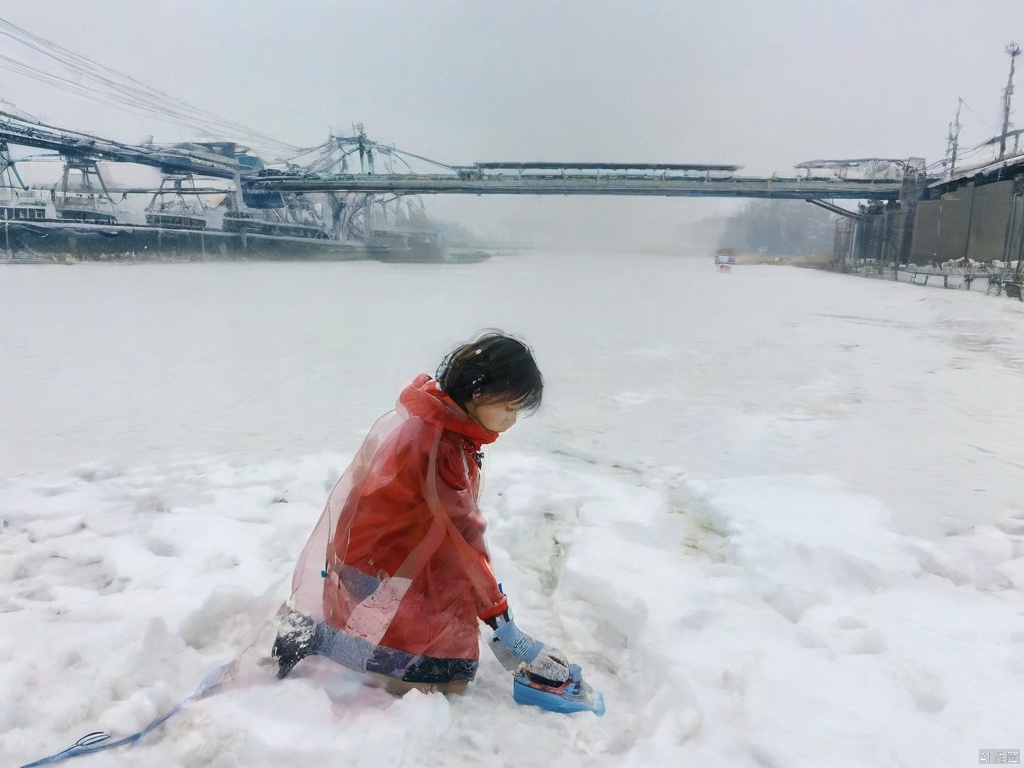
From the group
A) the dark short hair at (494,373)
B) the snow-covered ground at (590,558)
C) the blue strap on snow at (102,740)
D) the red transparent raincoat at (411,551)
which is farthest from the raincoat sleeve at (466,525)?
the blue strap on snow at (102,740)

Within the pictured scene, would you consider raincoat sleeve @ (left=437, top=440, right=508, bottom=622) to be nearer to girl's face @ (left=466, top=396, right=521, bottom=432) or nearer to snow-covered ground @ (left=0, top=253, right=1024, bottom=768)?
girl's face @ (left=466, top=396, right=521, bottom=432)

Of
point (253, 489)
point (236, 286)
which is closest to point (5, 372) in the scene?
point (253, 489)

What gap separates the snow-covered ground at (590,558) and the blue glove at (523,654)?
89 mm

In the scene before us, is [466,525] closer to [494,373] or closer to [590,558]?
[494,373]

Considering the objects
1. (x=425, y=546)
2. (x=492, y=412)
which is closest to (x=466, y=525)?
(x=425, y=546)

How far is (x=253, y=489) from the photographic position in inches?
92.2

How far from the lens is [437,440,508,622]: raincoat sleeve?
3.69 feet

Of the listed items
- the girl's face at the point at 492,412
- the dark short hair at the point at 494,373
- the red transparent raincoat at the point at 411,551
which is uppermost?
the dark short hair at the point at 494,373

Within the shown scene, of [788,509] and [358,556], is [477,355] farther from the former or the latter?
[788,509]

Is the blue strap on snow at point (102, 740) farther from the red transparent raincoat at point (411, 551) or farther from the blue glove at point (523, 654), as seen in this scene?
the blue glove at point (523, 654)

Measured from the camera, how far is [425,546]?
1.14 meters

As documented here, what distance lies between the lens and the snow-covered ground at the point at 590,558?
1.14 meters

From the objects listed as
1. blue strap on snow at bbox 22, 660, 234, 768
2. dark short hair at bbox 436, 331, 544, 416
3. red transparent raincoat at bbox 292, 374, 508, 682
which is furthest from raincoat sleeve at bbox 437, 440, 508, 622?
blue strap on snow at bbox 22, 660, 234, 768

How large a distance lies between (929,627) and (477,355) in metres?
1.28
